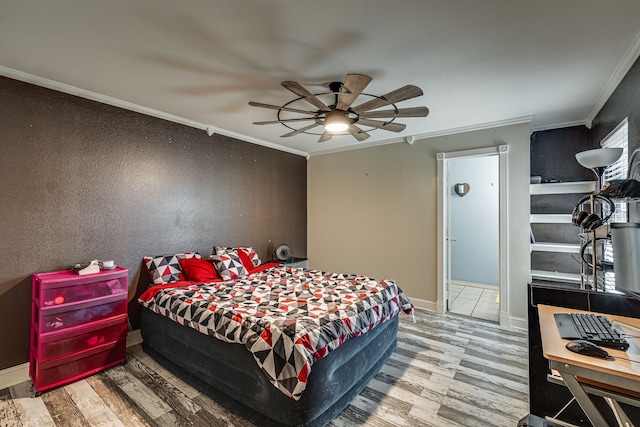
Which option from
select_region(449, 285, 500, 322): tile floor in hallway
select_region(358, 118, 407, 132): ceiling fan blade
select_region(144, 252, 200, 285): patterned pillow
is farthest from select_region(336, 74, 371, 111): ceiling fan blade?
select_region(449, 285, 500, 322): tile floor in hallway

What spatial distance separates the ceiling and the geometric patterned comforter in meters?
1.94

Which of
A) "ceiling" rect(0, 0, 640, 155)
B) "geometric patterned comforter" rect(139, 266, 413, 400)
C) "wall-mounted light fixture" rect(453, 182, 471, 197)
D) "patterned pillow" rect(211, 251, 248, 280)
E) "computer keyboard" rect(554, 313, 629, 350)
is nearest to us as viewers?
"computer keyboard" rect(554, 313, 629, 350)

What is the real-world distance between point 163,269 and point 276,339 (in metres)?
1.99

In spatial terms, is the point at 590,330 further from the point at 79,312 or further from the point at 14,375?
the point at 14,375

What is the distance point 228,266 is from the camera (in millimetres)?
3451

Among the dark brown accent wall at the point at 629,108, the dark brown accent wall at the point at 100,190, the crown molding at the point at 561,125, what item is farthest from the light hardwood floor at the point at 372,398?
the crown molding at the point at 561,125

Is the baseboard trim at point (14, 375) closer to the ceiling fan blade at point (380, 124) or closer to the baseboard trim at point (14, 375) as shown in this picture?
the baseboard trim at point (14, 375)

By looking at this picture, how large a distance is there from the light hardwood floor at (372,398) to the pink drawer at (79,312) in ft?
1.67

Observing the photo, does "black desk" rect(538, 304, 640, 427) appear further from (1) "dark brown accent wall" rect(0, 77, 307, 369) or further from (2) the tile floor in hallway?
(1) "dark brown accent wall" rect(0, 77, 307, 369)

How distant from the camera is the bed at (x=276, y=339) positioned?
1790mm

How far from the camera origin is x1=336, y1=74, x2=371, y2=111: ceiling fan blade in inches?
75.1

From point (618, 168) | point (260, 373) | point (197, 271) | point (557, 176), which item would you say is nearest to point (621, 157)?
point (618, 168)

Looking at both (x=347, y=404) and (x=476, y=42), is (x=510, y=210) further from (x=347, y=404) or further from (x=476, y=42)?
(x=347, y=404)

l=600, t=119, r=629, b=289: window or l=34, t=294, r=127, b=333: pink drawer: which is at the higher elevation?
l=600, t=119, r=629, b=289: window
